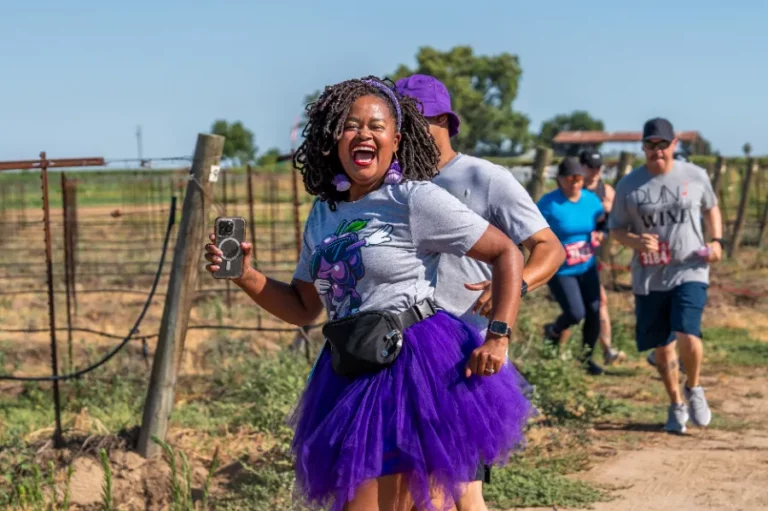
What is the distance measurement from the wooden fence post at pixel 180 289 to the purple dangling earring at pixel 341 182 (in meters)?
2.37

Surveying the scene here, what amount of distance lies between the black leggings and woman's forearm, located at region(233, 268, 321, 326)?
15.6 feet

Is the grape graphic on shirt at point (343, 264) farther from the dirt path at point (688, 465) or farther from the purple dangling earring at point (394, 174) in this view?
the dirt path at point (688, 465)

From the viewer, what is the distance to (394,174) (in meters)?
3.36

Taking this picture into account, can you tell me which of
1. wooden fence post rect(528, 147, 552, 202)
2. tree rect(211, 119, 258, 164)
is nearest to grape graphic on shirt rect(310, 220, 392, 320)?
wooden fence post rect(528, 147, 552, 202)

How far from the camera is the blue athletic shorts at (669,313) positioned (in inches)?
254

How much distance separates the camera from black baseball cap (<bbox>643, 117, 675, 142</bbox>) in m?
6.44

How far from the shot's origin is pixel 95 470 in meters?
5.64

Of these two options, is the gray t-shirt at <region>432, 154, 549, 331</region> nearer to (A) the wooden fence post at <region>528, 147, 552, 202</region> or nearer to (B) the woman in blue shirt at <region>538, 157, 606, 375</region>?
(B) the woman in blue shirt at <region>538, 157, 606, 375</region>

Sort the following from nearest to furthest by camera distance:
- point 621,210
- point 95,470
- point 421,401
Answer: point 421,401, point 95,470, point 621,210

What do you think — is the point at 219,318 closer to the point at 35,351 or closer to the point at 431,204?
the point at 35,351

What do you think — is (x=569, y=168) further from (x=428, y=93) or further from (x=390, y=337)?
(x=390, y=337)

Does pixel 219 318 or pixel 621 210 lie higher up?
pixel 621 210

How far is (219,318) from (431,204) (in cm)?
726

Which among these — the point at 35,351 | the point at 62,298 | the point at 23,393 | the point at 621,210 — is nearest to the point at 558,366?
the point at 621,210
